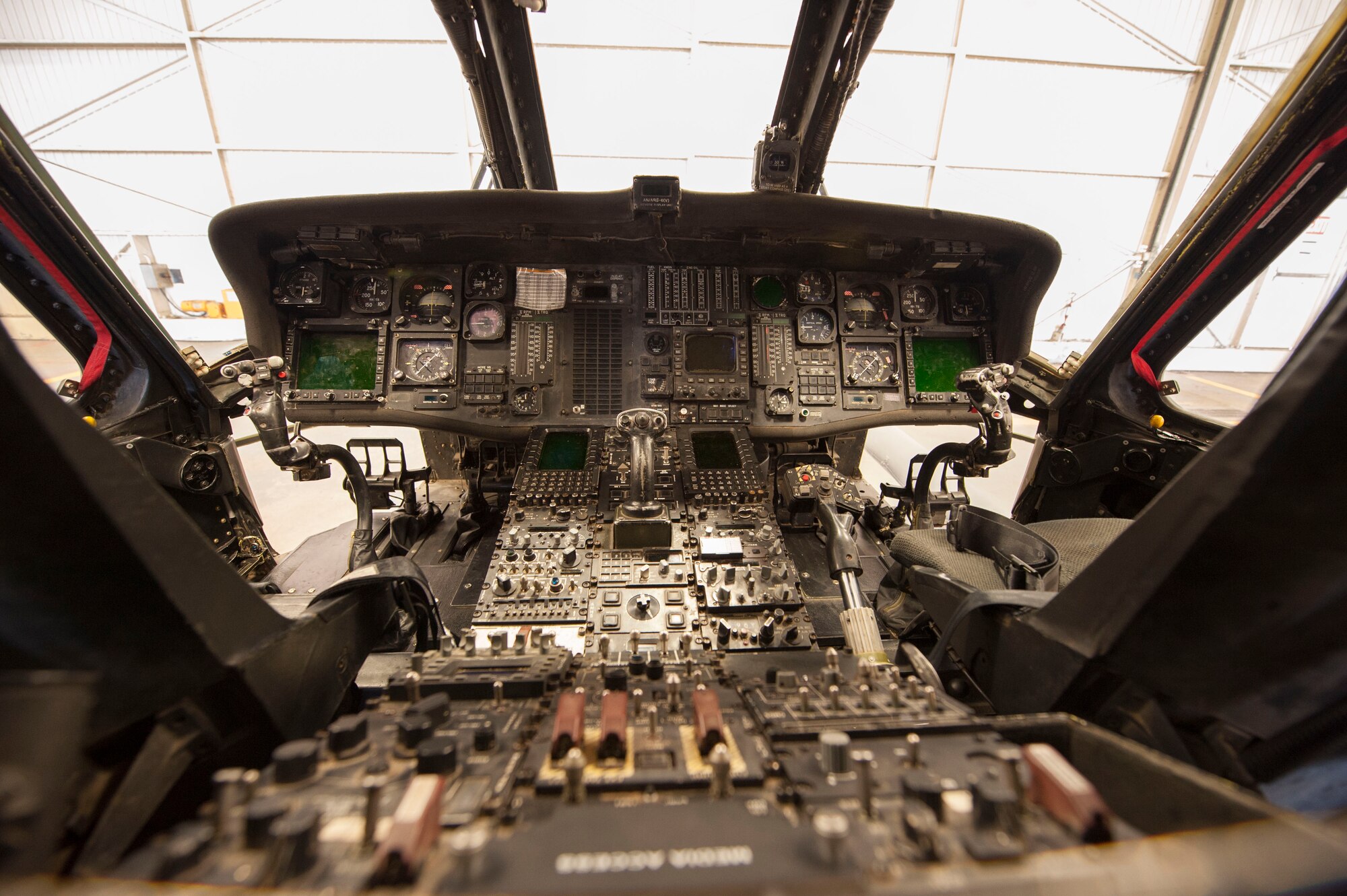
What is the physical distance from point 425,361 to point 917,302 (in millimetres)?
2994

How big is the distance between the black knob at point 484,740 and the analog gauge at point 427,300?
2.75m

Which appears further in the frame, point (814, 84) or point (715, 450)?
point (715, 450)

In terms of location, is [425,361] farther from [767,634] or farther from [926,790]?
[926,790]

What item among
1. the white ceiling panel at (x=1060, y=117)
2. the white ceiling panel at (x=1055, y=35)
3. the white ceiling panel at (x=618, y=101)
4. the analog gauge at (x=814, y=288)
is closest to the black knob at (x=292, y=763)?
the analog gauge at (x=814, y=288)

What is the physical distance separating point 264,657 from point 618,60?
852 centimetres

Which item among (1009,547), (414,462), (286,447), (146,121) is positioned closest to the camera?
(1009,547)

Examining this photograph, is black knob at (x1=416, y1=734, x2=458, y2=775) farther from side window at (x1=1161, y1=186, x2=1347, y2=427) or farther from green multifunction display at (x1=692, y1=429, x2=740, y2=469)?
side window at (x1=1161, y1=186, x2=1347, y2=427)

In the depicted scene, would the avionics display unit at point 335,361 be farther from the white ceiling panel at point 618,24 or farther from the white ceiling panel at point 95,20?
the white ceiling panel at point 95,20

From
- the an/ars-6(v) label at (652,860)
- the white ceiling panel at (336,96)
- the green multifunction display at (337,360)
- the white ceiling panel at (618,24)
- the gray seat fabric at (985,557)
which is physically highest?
the white ceiling panel at (618,24)

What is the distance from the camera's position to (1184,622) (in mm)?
875

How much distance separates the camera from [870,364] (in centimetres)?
329

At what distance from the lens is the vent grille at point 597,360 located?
308cm

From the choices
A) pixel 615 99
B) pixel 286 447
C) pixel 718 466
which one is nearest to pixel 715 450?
pixel 718 466

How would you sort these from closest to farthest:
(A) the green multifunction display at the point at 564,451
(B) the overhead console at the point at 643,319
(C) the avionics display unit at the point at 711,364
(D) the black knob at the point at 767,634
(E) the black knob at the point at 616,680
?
1. (E) the black knob at the point at 616,680
2. (D) the black knob at the point at 767,634
3. (A) the green multifunction display at the point at 564,451
4. (B) the overhead console at the point at 643,319
5. (C) the avionics display unit at the point at 711,364
